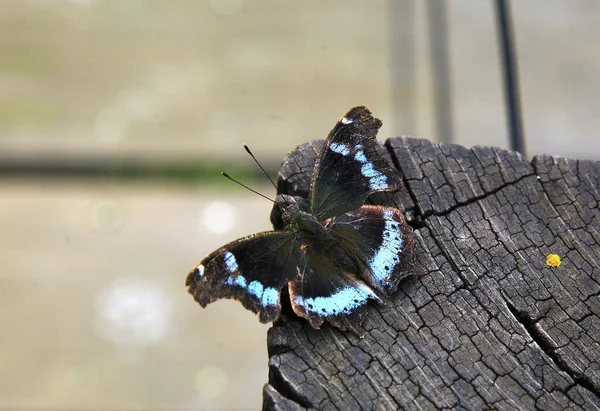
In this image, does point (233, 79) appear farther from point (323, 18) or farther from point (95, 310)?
point (95, 310)

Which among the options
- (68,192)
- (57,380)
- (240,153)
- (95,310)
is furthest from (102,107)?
(57,380)

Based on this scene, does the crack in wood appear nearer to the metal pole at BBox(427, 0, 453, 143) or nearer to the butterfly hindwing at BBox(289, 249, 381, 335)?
the butterfly hindwing at BBox(289, 249, 381, 335)

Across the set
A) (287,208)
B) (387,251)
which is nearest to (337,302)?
(387,251)

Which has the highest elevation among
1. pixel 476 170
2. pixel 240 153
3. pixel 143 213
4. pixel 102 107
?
pixel 102 107

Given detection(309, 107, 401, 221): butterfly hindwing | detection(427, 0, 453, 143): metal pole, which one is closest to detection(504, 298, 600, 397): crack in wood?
detection(309, 107, 401, 221): butterfly hindwing

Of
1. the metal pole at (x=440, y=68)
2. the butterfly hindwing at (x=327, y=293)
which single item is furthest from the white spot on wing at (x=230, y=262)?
the metal pole at (x=440, y=68)

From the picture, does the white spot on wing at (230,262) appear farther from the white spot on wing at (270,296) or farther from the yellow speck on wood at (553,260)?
the yellow speck on wood at (553,260)
